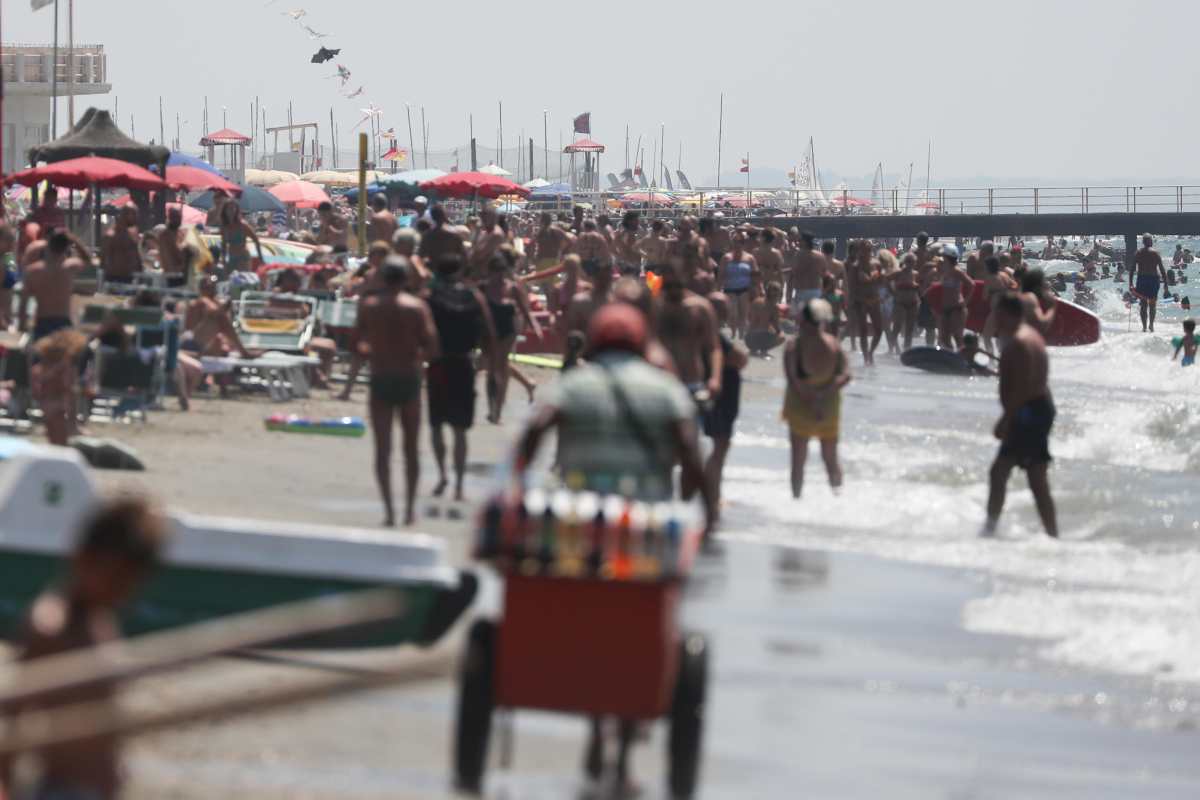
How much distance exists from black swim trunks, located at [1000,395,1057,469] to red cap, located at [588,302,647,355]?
5583mm

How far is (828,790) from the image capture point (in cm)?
628

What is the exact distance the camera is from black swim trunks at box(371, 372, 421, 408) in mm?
10016

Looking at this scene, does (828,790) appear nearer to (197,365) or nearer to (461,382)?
(461,382)

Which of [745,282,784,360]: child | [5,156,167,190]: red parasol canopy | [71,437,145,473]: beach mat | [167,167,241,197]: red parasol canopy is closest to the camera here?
[71,437,145,473]: beach mat

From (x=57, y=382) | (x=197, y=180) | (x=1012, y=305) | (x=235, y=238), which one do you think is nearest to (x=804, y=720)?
(x=1012, y=305)

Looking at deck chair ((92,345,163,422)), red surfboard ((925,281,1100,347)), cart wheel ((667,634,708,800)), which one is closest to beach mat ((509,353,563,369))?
deck chair ((92,345,163,422))

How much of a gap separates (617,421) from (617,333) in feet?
0.78

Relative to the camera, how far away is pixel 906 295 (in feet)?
82.3

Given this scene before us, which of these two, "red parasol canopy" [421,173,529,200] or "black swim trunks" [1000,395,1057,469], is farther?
"red parasol canopy" [421,173,529,200]

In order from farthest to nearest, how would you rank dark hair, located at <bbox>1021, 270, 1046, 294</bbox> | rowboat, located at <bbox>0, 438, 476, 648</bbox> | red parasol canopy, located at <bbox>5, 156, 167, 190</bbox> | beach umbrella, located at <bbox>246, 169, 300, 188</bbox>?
1. beach umbrella, located at <bbox>246, 169, 300, 188</bbox>
2. red parasol canopy, located at <bbox>5, 156, 167, 190</bbox>
3. dark hair, located at <bbox>1021, 270, 1046, 294</bbox>
4. rowboat, located at <bbox>0, 438, 476, 648</bbox>

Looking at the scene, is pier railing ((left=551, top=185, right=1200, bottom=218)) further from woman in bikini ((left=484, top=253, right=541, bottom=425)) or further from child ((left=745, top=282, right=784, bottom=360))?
woman in bikini ((left=484, top=253, right=541, bottom=425))

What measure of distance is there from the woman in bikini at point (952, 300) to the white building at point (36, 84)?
1380 inches

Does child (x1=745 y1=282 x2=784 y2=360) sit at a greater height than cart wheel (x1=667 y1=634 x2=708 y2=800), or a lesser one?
greater

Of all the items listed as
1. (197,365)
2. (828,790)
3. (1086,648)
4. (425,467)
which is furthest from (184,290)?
(828,790)
